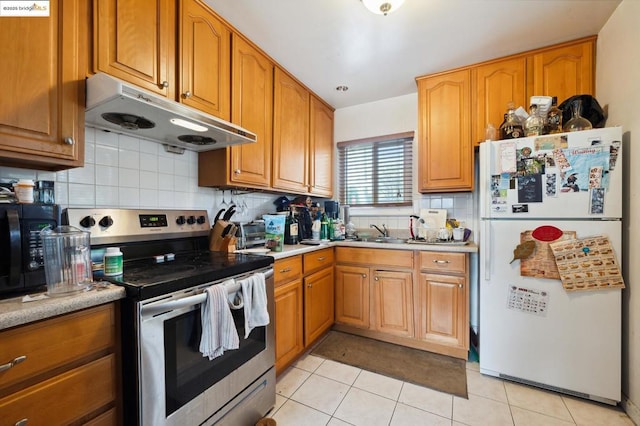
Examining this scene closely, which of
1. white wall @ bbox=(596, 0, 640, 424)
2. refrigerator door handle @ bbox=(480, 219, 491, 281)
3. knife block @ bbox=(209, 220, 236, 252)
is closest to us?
white wall @ bbox=(596, 0, 640, 424)

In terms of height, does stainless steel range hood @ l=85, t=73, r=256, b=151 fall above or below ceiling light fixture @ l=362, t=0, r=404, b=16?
below

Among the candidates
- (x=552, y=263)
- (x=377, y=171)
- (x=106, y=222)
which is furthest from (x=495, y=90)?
(x=106, y=222)

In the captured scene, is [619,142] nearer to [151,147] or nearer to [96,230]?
[151,147]

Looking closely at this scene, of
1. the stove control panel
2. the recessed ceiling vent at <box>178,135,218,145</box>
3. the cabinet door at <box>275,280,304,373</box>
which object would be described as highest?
the recessed ceiling vent at <box>178,135,218,145</box>

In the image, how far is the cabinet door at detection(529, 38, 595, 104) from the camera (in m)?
1.91

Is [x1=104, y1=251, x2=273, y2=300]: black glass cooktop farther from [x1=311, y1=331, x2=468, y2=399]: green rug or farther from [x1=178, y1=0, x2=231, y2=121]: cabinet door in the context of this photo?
[x1=311, y1=331, x2=468, y2=399]: green rug

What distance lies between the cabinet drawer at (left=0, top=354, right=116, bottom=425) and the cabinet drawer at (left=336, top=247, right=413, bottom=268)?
182 centimetres

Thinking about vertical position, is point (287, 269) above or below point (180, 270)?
below

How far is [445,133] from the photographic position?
7.70 feet

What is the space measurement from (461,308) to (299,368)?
130cm

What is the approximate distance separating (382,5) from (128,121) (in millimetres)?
1505

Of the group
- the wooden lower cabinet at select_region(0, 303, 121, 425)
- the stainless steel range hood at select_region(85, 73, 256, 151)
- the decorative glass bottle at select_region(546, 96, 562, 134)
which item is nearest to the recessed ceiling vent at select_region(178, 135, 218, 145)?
the stainless steel range hood at select_region(85, 73, 256, 151)

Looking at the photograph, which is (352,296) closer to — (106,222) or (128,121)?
(106,222)

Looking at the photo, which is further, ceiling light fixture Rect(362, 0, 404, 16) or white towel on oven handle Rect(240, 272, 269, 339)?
ceiling light fixture Rect(362, 0, 404, 16)
